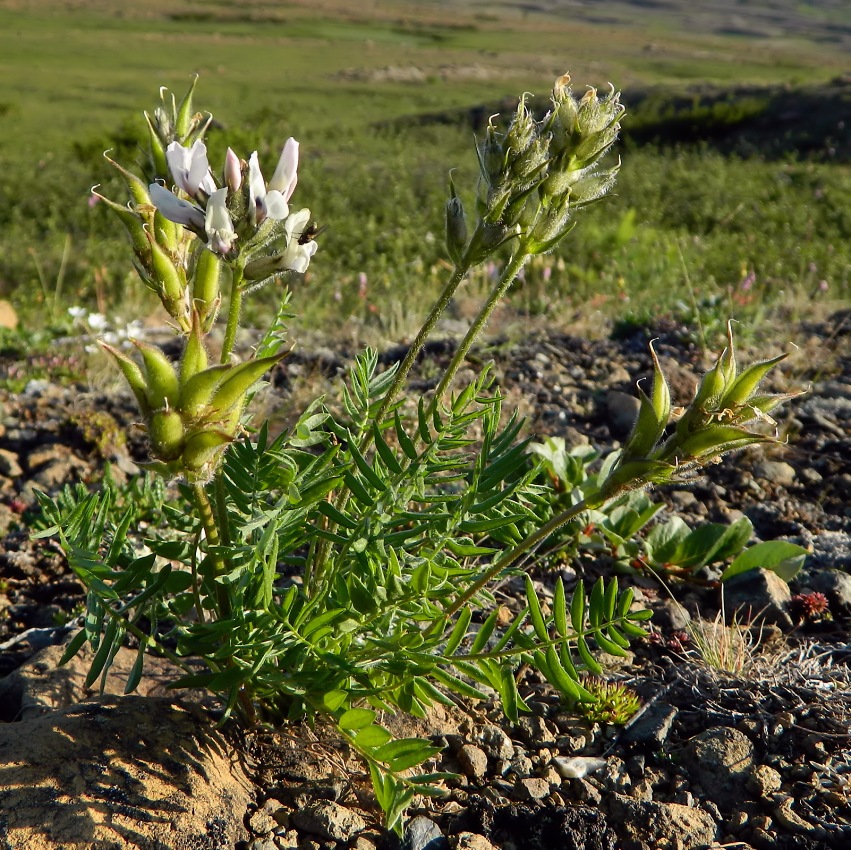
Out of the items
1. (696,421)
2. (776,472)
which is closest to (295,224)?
(696,421)

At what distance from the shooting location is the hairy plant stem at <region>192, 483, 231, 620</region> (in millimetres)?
1657

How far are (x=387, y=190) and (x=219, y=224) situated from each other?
14.8 m

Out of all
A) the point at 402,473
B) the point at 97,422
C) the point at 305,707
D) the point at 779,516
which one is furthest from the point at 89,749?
the point at 779,516

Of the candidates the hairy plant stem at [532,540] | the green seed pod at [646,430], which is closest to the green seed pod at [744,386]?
the green seed pod at [646,430]

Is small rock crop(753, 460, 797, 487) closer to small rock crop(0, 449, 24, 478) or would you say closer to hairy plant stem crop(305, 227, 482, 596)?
hairy plant stem crop(305, 227, 482, 596)

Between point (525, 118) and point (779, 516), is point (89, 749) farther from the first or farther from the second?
point (779, 516)

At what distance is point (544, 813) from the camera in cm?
190

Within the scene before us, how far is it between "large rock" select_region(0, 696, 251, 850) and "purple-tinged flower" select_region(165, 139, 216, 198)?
3.81ft

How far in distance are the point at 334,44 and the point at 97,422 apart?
232 feet

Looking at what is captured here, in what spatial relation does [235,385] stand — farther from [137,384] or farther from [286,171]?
[286,171]

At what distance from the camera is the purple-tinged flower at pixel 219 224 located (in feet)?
4.90

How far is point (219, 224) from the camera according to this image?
1.51m

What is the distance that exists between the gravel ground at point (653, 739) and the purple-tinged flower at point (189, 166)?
48.6 inches

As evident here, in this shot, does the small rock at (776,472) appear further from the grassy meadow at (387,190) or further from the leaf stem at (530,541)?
the leaf stem at (530,541)
